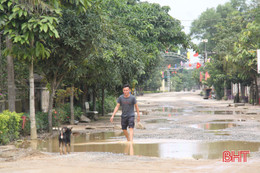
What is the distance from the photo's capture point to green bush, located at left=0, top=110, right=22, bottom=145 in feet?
38.8

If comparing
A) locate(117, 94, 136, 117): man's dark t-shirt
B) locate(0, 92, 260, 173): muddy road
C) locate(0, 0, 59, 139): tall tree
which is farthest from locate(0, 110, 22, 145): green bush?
locate(117, 94, 136, 117): man's dark t-shirt

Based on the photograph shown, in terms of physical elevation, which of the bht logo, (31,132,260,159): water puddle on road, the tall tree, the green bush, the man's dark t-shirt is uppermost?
the tall tree

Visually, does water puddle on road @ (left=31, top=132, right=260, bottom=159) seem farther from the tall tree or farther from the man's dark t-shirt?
the tall tree

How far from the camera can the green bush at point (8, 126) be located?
11.8 m

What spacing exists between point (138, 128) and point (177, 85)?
12533cm

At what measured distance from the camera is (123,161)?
8.23m

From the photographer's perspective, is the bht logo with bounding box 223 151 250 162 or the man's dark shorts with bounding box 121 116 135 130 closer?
the bht logo with bounding box 223 151 250 162

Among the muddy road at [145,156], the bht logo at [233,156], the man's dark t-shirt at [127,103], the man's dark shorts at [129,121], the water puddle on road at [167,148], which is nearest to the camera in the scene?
the muddy road at [145,156]

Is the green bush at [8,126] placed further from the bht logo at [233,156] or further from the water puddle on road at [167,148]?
the bht logo at [233,156]

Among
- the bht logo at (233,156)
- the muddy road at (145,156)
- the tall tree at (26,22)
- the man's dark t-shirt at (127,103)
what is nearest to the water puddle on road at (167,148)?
the muddy road at (145,156)

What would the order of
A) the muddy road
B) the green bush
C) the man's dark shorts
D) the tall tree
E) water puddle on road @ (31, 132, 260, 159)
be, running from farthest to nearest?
1. the green bush
2. the tall tree
3. the man's dark shorts
4. water puddle on road @ (31, 132, 260, 159)
5. the muddy road

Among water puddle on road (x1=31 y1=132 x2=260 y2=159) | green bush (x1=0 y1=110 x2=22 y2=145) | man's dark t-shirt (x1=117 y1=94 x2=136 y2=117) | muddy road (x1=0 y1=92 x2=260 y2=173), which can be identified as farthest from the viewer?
green bush (x1=0 y1=110 x2=22 y2=145)

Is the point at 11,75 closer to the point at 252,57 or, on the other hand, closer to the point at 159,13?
the point at 159,13

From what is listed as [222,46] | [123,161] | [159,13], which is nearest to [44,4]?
[123,161]
